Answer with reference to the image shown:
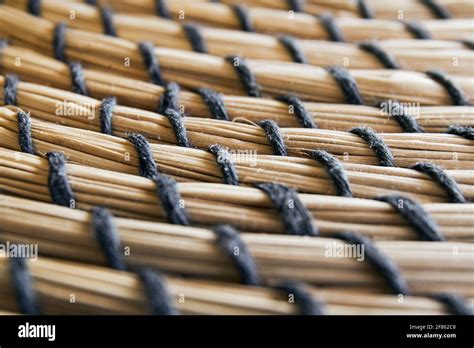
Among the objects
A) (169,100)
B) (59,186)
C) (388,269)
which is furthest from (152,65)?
(388,269)

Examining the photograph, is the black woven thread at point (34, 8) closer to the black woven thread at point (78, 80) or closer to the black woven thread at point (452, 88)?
the black woven thread at point (78, 80)

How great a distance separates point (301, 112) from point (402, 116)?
8cm

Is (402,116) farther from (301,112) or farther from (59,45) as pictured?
(59,45)

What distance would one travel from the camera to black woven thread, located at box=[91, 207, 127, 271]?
1.19 feet

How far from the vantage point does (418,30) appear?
542 millimetres

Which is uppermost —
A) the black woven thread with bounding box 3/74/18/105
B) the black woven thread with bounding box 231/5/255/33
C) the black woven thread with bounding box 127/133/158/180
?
the black woven thread with bounding box 231/5/255/33

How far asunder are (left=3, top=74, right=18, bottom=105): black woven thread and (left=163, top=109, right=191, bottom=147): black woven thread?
0.12 m

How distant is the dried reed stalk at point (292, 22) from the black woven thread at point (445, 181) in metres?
0.18

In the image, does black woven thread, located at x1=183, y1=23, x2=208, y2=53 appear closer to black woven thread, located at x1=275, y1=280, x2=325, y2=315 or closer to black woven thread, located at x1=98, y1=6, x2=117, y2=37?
black woven thread, located at x1=98, y1=6, x2=117, y2=37

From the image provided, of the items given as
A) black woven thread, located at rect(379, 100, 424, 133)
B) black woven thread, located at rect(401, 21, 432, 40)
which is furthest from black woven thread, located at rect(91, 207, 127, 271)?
black woven thread, located at rect(401, 21, 432, 40)

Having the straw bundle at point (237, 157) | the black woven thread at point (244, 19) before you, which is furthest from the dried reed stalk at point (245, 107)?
the black woven thread at point (244, 19)

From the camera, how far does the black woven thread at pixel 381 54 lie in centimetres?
51

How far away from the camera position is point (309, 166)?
413 millimetres
